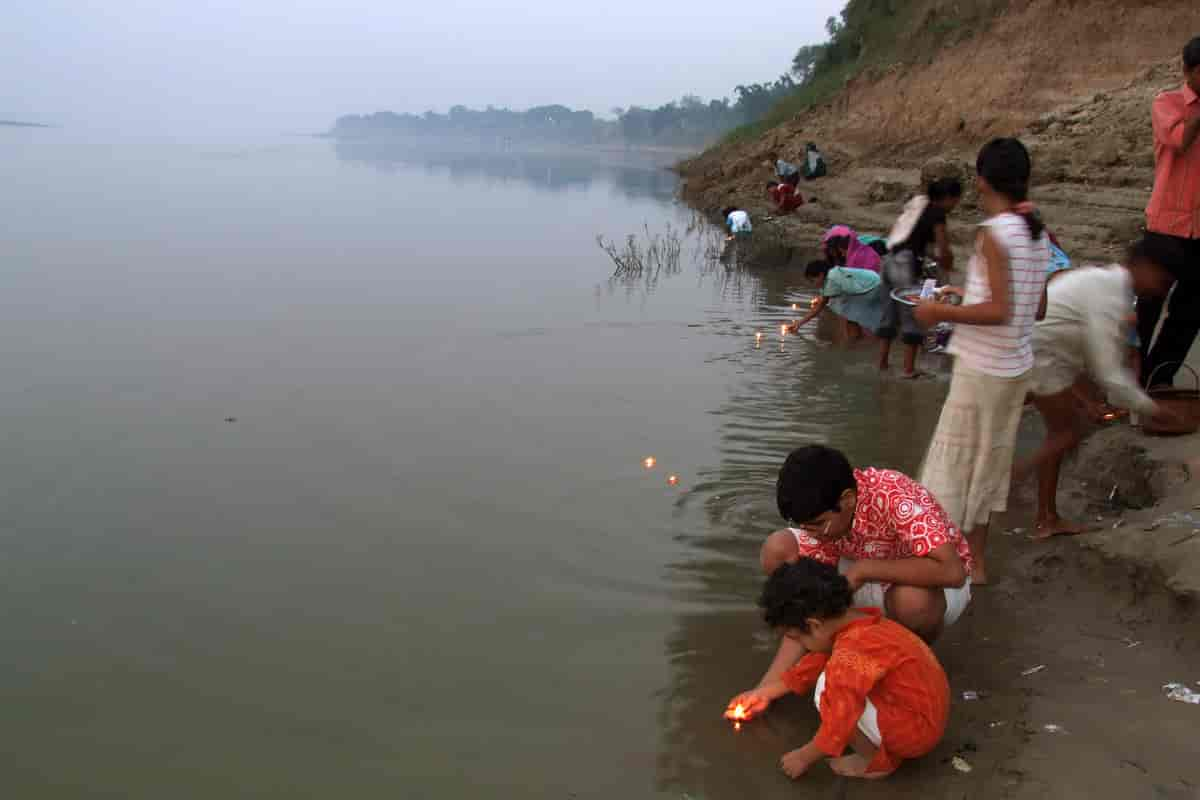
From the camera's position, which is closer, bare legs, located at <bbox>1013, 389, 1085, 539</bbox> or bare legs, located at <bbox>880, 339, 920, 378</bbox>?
bare legs, located at <bbox>1013, 389, 1085, 539</bbox>

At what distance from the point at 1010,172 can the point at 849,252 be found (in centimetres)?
515

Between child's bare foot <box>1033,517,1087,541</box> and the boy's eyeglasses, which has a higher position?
the boy's eyeglasses

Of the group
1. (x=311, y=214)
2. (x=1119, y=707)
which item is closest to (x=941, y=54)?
(x=311, y=214)

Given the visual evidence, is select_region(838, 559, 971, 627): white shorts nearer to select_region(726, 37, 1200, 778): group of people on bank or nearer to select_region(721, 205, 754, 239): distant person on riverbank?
select_region(726, 37, 1200, 778): group of people on bank

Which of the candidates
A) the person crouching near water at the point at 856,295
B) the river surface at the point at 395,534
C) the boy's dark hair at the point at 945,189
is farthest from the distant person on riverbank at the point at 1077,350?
the person crouching near water at the point at 856,295

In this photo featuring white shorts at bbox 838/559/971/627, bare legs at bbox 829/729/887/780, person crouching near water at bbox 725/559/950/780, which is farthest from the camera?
white shorts at bbox 838/559/971/627

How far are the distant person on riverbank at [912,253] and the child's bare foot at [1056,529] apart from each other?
2.58 m

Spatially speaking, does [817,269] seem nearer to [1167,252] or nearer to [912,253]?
[912,253]

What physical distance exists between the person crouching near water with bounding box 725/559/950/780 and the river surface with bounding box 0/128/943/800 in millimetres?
253

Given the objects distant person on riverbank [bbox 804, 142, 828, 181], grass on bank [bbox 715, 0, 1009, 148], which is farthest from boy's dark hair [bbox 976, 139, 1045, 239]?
grass on bank [bbox 715, 0, 1009, 148]

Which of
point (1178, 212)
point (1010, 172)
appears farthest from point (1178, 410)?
point (1010, 172)

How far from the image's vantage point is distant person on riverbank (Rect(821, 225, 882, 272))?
8.02 metres

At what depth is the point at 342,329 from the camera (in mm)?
9062

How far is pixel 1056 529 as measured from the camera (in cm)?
391
